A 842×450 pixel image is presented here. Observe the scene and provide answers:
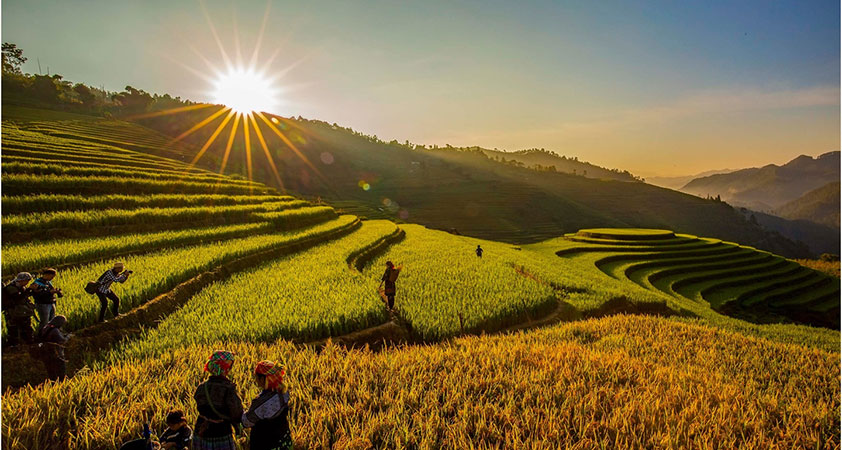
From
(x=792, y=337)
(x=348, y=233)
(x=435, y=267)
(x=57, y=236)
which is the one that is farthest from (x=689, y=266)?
(x=57, y=236)

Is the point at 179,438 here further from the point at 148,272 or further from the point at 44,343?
the point at 148,272

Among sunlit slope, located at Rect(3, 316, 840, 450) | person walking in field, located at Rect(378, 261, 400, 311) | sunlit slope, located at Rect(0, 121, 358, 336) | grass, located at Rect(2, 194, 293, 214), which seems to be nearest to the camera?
sunlit slope, located at Rect(3, 316, 840, 450)

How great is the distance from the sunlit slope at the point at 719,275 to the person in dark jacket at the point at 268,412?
2785 cm

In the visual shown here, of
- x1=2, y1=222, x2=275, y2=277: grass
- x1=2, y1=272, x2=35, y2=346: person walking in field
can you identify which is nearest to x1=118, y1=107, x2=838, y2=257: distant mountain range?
x1=2, y1=222, x2=275, y2=277: grass

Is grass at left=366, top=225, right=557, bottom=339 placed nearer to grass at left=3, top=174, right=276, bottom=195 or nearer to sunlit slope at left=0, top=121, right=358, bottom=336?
sunlit slope at left=0, top=121, right=358, bottom=336

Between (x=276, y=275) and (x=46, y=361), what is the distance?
20.8 feet

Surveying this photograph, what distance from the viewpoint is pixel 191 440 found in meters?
3.32

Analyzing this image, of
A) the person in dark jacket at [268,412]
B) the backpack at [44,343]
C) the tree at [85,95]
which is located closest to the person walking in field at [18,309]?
the backpack at [44,343]

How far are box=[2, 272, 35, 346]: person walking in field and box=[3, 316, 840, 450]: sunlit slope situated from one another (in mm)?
1924

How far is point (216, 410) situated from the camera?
325cm

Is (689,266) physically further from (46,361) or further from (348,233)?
(46,361)

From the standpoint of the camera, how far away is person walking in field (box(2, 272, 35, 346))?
19.6 feet

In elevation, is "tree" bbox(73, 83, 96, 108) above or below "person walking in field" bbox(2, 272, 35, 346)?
above

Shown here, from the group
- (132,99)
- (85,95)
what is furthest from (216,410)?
(132,99)
